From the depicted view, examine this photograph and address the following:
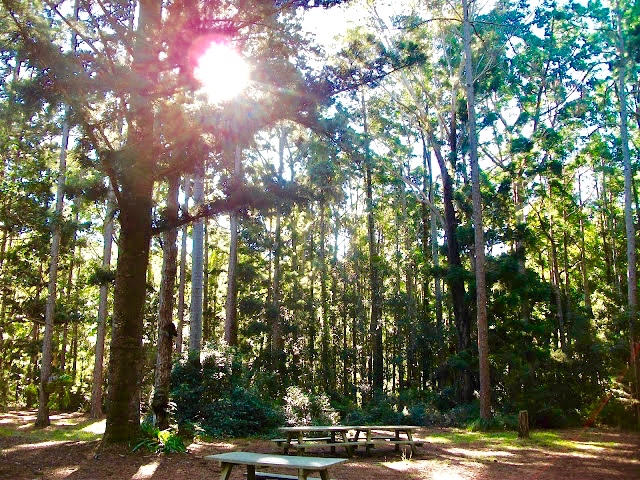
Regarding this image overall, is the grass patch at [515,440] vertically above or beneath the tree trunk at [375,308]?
beneath

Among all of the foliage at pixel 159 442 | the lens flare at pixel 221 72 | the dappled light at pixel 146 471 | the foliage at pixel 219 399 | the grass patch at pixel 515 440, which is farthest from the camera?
the foliage at pixel 219 399

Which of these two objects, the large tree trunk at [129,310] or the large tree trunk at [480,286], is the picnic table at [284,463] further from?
the large tree trunk at [480,286]

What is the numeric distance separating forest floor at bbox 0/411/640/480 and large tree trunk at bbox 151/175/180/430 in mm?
975

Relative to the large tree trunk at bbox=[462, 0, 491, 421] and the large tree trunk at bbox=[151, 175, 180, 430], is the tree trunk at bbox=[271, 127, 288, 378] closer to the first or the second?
the large tree trunk at bbox=[462, 0, 491, 421]

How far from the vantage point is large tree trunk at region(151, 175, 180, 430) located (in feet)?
32.2

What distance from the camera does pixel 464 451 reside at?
32.2ft

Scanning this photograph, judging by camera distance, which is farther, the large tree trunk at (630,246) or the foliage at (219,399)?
the large tree trunk at (630,246)

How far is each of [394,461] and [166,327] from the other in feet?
16.4

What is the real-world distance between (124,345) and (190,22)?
548 centimetres

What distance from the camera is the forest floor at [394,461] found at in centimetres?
699

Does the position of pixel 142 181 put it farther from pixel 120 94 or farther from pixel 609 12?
pixel 609 12

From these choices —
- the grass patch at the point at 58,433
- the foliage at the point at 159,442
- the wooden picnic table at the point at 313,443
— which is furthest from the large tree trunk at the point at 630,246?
the grass patch at the point at 58,433

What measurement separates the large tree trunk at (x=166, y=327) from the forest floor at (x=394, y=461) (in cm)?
97

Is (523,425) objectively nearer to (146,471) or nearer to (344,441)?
(344,441)
